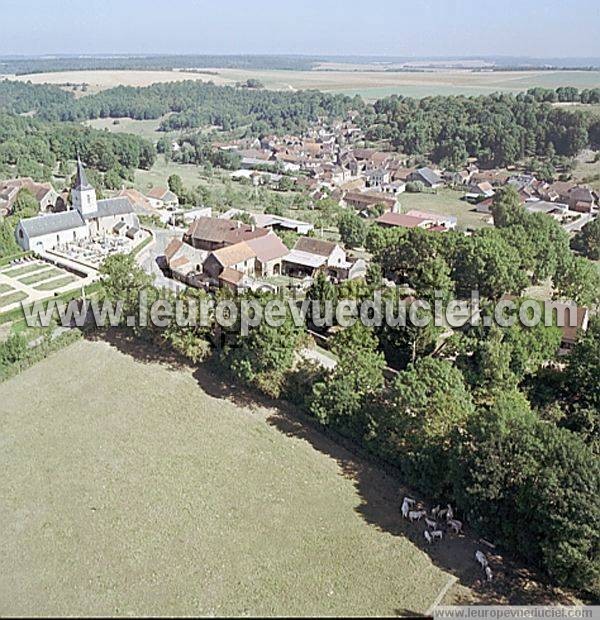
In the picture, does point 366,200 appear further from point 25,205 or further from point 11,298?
point 11,298

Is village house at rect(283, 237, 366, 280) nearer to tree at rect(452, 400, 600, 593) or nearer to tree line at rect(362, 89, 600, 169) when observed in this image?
tree at rect(452, 400, 600, 593)

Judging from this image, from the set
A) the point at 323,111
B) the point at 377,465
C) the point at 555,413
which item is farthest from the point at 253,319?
the point at 323,111

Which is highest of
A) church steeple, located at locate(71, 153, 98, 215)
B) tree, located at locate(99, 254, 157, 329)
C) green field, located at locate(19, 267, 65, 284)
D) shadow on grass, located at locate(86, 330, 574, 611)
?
church steeple, located at locate(71, 153, 98, 215)

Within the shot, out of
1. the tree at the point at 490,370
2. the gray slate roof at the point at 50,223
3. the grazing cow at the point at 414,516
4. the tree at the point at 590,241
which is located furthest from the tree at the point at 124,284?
the tree at the point at 590,241

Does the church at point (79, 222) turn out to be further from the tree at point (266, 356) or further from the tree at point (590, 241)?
the tree at point (590, 241)

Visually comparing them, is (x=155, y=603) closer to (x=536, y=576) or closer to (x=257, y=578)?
(x=257, y=578)

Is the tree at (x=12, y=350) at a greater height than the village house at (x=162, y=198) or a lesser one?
lesser

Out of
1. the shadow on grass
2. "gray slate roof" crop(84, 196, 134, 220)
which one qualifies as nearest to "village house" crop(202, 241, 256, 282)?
the shadow on grass
